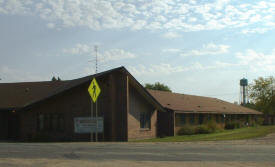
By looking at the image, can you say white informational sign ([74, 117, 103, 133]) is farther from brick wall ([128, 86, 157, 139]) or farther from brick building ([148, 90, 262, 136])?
brick building ([148, 90, 262, 136])

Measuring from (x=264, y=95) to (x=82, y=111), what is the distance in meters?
59.1

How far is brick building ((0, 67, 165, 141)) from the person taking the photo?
27.8m

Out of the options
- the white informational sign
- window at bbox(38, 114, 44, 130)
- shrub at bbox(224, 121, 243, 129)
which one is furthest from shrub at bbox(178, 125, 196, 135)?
window at bbox(38, 114, 44, 130)

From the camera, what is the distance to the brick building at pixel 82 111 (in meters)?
27.8

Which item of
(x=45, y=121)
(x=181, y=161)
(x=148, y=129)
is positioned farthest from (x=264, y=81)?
(x=181, y=161)

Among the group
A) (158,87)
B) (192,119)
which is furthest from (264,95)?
(192,119)

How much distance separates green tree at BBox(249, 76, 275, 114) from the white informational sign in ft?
191

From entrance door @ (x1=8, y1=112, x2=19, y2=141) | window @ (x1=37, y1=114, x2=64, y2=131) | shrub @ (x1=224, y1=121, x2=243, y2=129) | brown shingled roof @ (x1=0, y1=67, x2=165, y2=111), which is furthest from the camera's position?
shrub @ (x1=224, y1=121, x2=243, y2=129)

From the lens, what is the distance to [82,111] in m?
28.4

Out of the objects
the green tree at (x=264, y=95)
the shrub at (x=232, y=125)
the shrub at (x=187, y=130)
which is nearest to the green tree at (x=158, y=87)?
the green tree at (x=264, y=95)

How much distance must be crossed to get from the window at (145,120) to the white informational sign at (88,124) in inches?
209

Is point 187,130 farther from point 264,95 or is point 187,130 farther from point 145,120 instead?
point 264,95

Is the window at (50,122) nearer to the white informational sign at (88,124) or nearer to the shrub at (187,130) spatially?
the white informational sign at (88,124)

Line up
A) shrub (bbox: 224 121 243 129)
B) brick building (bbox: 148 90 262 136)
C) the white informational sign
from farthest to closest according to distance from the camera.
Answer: shrub (bbox: 224 121 243 129) < brick building (bbox: 148 90 262 136) < the white informational sign
